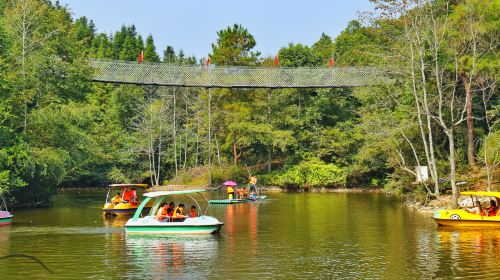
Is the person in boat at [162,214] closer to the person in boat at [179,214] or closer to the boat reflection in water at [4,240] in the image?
the person in boat at [179,214]

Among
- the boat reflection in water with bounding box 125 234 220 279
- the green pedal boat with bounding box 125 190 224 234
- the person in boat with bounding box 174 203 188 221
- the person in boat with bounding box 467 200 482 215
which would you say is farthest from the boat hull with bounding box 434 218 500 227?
the person in boat with bounding box 174 203 188 221

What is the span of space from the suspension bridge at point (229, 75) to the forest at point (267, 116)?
6.66ft

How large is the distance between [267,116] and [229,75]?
1375cm

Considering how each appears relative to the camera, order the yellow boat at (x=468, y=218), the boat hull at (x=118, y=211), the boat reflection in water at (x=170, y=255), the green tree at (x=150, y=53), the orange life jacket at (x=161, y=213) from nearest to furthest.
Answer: the boat reflection in water at (x=170, y=255) < the orange life jacket at (x=161, y=213) < the yellow boat at (x=468, y=218) < the boat hull at (x=118, y=211) < the green tree at (x=150, y=53)

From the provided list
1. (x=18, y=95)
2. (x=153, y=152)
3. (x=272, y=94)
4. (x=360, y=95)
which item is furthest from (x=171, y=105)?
(x=18, y=95)

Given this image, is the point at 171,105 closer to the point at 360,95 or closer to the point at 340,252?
the point at 360,95

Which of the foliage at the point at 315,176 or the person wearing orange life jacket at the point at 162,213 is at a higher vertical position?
the foliage at the point at 315,176

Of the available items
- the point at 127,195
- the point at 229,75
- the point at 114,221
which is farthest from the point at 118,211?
the point at 229,75

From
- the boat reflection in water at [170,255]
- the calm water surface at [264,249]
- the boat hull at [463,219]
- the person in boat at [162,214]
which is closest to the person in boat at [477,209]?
the boat hull at [463,219]

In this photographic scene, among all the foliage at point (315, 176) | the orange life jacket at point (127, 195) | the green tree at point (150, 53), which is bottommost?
the orange life jacket at point (127, 195)

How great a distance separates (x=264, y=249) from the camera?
22.9 m

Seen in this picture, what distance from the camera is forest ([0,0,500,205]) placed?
1507 inches

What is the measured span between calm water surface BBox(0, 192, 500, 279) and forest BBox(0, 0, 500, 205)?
21.4 feet

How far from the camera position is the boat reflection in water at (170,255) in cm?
1872
